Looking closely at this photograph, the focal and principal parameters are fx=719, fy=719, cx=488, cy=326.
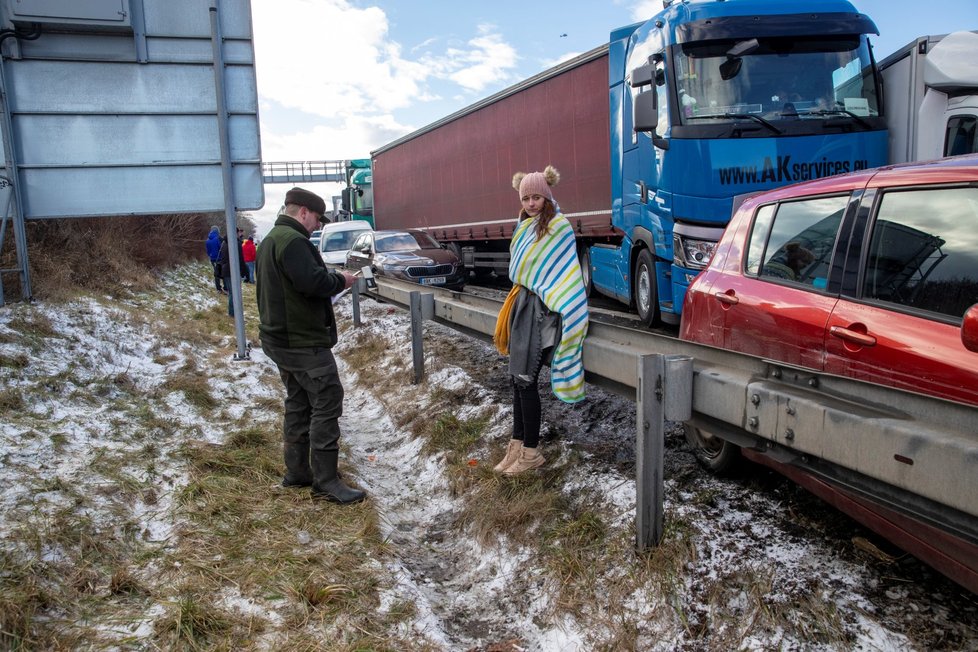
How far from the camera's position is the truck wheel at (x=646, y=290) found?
8.57 meters

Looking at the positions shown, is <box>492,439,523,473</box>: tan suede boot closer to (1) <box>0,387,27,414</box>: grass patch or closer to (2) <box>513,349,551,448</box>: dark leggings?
(2) <box>513,349,551,448</box>: dark leggings

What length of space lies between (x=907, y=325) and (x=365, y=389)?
6485 mm

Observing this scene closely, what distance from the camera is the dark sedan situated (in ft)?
46.8

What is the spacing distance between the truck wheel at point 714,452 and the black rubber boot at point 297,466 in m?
2.46

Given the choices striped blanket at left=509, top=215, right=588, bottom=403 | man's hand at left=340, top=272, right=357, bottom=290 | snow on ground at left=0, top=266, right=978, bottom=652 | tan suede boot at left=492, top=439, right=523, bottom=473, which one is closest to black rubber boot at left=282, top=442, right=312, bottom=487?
snow on ground at left=0, top=266, right=978, bottom=652

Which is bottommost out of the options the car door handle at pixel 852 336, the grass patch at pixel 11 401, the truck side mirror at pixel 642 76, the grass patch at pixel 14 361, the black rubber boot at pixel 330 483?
the black rubber boot at pixel 330 483

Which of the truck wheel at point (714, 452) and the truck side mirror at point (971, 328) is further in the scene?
the truck wheel at point (714, 452)

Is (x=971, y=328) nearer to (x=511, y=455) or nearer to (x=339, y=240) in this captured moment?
(x=511, y=455)

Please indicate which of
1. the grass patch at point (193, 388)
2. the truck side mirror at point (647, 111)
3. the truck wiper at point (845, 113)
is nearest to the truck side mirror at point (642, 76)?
the truck side mirror at point (647, 111)

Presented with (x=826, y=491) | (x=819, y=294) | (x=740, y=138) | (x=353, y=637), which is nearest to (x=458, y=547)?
(x=353, y=637)

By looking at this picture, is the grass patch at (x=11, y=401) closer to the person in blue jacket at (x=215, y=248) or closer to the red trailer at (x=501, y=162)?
the red trailer at (x=501, y=162)

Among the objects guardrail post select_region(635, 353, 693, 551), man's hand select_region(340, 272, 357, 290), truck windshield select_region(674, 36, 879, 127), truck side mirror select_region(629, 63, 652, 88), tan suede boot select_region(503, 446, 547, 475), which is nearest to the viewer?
guardrail post select_region(635, 353, 693, 551)

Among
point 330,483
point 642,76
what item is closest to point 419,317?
point 330,483

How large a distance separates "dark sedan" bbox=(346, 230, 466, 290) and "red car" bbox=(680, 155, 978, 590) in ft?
33.9
